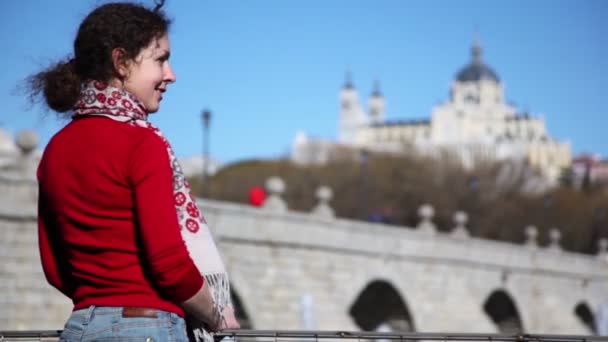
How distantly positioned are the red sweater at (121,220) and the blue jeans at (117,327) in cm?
3

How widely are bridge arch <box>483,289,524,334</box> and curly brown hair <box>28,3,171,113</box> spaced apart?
35.2 m

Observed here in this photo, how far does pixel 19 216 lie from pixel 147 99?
51.2 ft

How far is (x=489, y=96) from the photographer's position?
7633 inches

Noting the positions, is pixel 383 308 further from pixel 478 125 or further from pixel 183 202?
pixel 478 125

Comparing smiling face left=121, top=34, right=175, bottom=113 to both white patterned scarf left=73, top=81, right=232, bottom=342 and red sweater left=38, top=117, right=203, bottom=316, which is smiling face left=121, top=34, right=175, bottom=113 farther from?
Result: red sweater left=38, top=117, right=203, bottom=316

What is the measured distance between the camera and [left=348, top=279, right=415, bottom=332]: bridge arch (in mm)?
31703

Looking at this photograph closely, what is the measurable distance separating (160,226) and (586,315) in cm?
4507

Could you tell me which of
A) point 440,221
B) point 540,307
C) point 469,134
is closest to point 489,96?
point 469,134

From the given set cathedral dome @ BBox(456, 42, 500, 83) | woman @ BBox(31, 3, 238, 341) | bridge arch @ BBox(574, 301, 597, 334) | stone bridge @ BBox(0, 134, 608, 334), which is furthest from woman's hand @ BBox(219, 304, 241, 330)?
cathedral dome @ BBox(456, 42, 500, 83)

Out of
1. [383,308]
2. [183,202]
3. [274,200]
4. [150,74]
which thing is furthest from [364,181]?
[183,202]

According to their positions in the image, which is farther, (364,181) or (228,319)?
(364,181)

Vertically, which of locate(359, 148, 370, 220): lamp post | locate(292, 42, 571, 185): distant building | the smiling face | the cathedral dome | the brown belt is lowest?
the brown belt

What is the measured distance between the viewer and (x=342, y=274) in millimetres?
27875

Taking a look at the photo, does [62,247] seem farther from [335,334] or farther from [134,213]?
[335,334]
